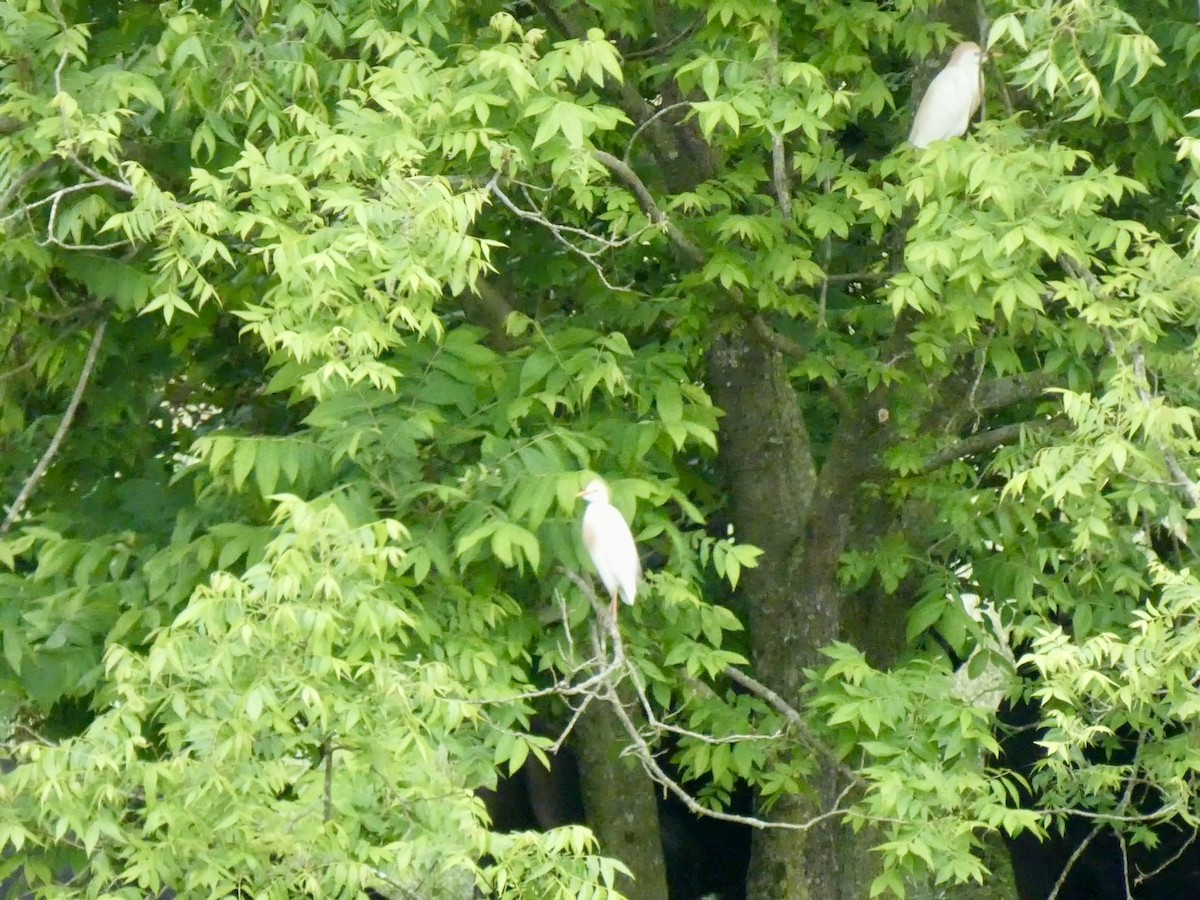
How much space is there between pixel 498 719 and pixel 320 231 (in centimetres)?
149

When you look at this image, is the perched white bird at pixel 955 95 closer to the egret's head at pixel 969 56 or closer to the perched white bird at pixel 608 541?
the egret's head at pixel 969 56

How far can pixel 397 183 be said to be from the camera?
363 centimetres

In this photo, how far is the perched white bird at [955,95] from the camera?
14.9ft

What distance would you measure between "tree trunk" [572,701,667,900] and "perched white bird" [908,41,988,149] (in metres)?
2.61

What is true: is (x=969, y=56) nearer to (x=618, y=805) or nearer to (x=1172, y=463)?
(x=1172, y=463)

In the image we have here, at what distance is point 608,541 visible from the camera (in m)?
4.12

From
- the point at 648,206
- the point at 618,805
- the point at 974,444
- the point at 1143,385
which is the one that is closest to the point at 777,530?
the point at 974,444

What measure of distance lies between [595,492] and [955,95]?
171 centimetres

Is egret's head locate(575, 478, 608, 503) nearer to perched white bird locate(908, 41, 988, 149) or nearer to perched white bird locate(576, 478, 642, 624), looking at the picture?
perched white bird locate(576, 478, 642, 624)

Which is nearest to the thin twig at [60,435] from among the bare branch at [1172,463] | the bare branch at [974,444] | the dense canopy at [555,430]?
the dense canopy at [555,430]

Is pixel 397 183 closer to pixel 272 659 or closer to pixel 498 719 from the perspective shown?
pixel 272 659

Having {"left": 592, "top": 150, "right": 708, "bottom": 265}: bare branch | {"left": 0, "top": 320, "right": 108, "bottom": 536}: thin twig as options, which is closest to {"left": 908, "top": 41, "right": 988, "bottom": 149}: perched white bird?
{"left": 592, "top": 150, "right": 708, "bottom": 265}: bare branch

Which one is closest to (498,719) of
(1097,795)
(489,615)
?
(489,615)

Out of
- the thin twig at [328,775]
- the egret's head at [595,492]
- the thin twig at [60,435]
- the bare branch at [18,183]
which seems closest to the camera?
the thin twig at [328,775]
